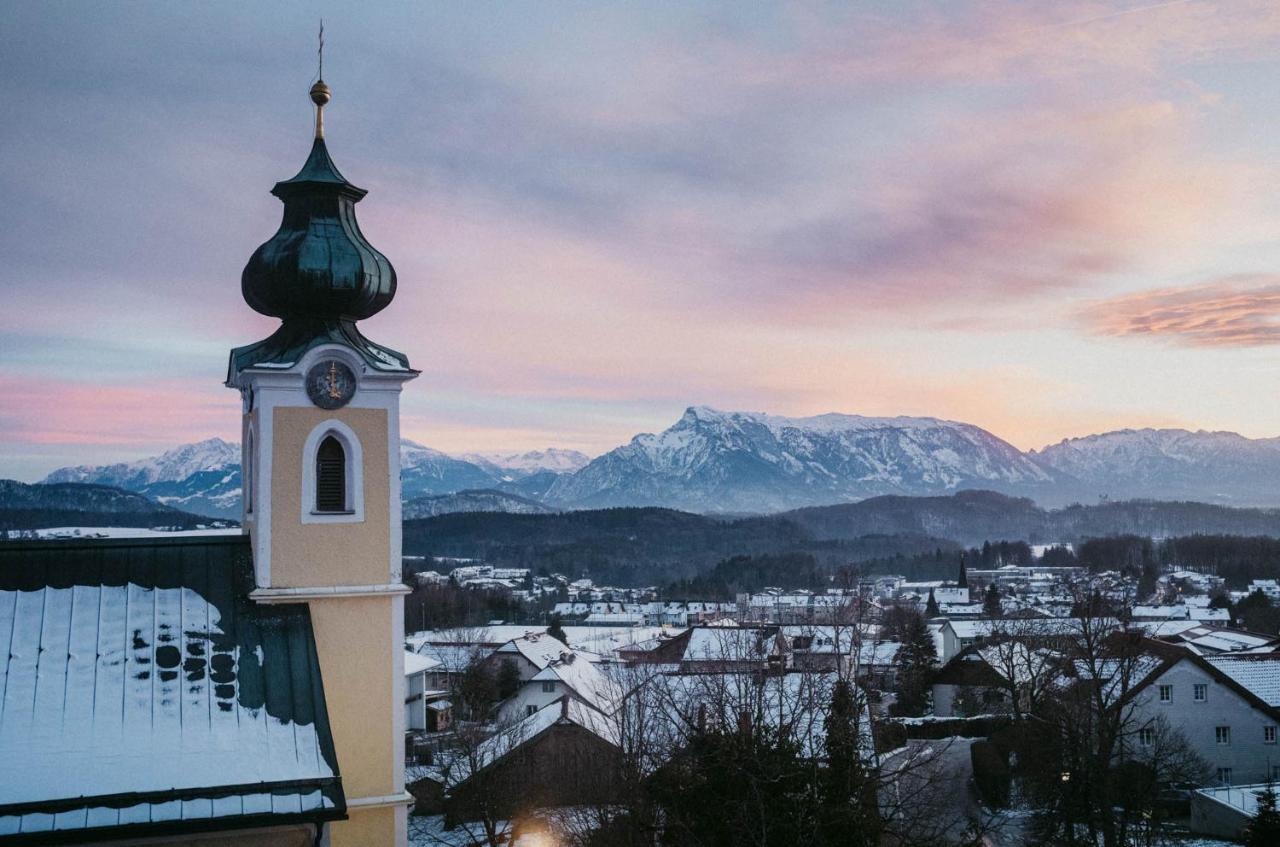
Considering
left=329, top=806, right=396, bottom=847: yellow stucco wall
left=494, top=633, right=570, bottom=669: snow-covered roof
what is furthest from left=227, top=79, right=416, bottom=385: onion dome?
left=494, top=633, right=570, bottom=669: snow-covered roof

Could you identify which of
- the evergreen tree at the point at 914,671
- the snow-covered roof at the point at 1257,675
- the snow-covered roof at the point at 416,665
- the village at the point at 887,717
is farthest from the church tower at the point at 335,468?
the evergreen tree at the point at 914,671

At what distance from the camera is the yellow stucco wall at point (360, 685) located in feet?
53.9

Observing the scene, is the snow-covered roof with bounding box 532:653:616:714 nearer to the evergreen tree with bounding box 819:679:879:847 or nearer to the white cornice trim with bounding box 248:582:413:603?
the evergreen tree with bounding box 819:679:879:847

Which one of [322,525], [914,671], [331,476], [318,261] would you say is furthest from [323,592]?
[914,671]

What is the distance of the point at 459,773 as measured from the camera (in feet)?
109

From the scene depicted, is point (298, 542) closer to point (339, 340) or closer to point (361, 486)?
point (361, 486)

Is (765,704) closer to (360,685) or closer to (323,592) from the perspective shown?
(360,685)

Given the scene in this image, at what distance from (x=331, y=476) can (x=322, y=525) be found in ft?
2.54

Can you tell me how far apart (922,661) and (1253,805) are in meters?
30.4

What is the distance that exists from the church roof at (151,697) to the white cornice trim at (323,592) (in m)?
0.16

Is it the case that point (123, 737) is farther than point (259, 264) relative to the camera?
No

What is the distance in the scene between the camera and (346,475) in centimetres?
1739

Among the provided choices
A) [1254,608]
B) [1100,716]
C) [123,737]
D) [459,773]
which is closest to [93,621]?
[123,737]

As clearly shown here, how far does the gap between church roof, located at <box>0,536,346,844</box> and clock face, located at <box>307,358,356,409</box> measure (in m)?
2.49
